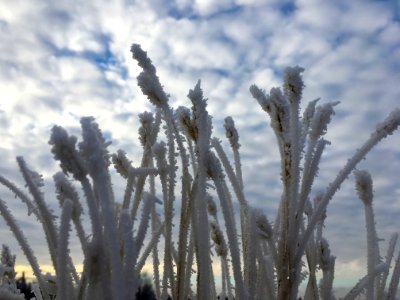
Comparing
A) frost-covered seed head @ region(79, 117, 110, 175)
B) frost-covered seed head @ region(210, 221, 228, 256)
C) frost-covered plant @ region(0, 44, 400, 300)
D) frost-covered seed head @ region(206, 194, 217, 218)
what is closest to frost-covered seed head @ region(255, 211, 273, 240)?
frost-covered plant @ region(0, 44, 400, 300)

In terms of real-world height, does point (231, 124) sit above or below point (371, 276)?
above

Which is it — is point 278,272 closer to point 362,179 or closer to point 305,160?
point 305,160

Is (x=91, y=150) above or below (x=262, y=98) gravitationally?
below

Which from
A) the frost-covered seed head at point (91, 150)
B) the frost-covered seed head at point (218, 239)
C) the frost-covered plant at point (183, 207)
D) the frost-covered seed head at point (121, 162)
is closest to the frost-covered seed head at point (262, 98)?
the frost-covered plant at point (183, 207)

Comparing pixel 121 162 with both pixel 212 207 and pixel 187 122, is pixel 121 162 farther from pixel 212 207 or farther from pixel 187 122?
pixel 212 207

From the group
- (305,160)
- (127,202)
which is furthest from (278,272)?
(127,202)

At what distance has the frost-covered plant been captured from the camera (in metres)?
1.70

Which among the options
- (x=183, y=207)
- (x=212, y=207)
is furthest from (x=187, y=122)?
(x=212, y=207)

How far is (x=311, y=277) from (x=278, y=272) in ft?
2.38

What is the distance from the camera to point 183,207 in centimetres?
231

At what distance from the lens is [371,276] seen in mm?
2787

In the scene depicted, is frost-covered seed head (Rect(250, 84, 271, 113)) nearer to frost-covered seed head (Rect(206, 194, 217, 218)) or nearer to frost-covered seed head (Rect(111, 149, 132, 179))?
frost-covered seed head (Rect(111, 149, 132, 179))

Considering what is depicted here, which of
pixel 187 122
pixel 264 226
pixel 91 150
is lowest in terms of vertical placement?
pixel 264 226

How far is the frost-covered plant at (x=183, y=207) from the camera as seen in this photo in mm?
1702
